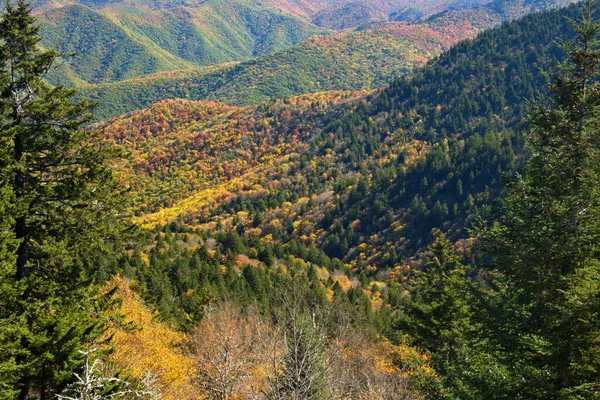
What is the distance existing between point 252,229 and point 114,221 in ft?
465

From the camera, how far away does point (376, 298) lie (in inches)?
3425

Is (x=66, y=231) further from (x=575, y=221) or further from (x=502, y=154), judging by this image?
(x=502, y=154)

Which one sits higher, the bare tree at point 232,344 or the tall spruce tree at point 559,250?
the tall spruce tree at point 559,250

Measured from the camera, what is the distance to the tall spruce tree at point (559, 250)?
11219 mm

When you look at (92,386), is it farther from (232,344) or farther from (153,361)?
(232,344)

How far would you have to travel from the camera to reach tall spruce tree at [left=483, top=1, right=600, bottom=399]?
11.2 metres

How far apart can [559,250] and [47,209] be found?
16.1 metres

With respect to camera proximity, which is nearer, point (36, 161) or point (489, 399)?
point (489, 399)

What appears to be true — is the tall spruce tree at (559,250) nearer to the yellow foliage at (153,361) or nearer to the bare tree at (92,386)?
the bare tree at (92,386)

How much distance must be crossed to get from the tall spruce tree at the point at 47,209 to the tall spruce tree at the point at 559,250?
13.7 metres

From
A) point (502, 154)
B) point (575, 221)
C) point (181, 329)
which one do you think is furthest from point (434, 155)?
point (575, 221)

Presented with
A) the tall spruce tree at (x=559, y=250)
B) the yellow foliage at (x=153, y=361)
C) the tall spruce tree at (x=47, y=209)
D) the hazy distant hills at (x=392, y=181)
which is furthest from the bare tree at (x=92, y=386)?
the hazy distant hills at (x=392, y=181)

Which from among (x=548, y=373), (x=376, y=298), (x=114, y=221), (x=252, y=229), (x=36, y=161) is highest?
(x=36, y=161)

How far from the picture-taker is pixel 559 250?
1240 centimetres
